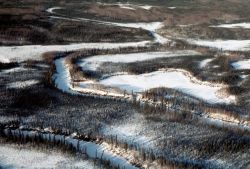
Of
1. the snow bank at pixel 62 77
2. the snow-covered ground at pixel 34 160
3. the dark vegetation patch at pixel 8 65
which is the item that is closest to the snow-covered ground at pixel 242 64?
the snow bank at pixel 62 77

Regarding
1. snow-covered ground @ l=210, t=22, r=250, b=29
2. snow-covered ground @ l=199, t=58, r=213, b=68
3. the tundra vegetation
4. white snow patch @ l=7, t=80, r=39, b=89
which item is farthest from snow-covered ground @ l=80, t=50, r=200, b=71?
snow-covered ground @ l=210, t=22, r=250, b=29

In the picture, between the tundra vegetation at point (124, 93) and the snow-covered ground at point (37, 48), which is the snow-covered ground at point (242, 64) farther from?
the snow-covered ground at point (37, 48)

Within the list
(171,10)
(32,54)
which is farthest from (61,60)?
(171,10)

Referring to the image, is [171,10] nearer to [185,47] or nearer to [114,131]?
[185,47]

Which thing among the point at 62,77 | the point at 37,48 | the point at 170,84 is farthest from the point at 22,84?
the point at 37,48

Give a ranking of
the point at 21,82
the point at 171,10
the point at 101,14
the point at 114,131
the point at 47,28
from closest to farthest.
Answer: the point at 114,131
the point at 21,82
the point at 47,28
the point at 101,14
the point at 171,10

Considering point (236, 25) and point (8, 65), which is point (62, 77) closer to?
point (8, 65)

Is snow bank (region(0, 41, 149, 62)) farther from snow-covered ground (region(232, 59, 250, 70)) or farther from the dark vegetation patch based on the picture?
snow-covered ground (region(232, 59, 250, 70))
